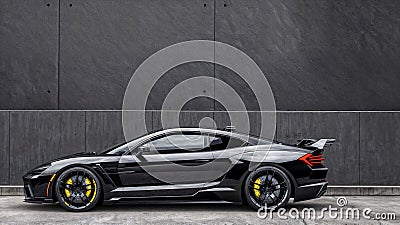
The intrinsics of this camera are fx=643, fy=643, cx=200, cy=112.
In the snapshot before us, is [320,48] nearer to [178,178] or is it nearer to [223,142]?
[223,142]

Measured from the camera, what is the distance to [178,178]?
9.65 m

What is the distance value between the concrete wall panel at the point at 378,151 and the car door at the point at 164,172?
14.5ft

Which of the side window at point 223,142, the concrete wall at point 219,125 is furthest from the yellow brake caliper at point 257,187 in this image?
the concrete wall at point 219,125

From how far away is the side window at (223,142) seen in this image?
389 inches

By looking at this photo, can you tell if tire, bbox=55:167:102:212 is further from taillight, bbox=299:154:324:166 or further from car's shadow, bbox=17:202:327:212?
taillight, bbox=299:154:324:166

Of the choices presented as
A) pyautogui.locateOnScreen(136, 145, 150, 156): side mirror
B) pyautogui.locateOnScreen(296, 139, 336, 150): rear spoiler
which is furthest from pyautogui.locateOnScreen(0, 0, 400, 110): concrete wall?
pyautogui.locateOnScreen(136, 145, 150, 156): side mirror

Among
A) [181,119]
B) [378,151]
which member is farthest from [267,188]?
[378,151]

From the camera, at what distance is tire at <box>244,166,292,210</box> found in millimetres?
9641

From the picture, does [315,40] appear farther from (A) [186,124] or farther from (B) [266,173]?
(B) [266,173]

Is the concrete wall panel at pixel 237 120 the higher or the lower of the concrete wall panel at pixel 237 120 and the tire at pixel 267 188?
the higher

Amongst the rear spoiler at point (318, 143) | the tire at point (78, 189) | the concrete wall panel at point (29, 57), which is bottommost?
the tire at point (78, 189)

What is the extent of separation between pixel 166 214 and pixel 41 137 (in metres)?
4.50

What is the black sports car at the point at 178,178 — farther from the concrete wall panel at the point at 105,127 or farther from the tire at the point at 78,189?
the concrete wall panel at the point at 105,127

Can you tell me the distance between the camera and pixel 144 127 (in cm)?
1284
